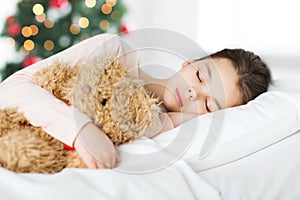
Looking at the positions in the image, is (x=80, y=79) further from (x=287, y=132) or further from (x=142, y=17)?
(x=142, y=17)

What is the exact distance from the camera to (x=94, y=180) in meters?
1.20

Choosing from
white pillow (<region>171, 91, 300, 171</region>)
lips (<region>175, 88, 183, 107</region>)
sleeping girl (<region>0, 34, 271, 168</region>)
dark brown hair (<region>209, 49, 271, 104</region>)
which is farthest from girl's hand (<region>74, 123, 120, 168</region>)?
dark brown hair (<region>209, 49, 271, 104</region>)

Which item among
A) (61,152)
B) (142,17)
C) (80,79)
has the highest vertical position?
(80,79)

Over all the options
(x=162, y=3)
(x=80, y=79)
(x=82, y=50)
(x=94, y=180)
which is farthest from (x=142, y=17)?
(x=94, y=180)

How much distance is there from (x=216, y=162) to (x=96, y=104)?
1.22ft

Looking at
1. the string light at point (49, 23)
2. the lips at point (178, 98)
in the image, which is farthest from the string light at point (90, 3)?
the lips at point (178, 98)

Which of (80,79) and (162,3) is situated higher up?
(80,79)

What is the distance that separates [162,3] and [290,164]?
2.44m

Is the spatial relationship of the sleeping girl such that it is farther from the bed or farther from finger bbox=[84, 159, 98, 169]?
finger bbox=[84, 159, 98, 169]

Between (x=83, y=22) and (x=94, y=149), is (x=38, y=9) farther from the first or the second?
(x=94, y=149)

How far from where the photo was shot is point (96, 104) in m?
1.38

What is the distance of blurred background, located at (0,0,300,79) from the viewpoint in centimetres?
305

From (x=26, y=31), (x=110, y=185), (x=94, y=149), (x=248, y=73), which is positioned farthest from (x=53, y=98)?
(x=26, y=31)

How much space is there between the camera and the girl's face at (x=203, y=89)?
5.39 ft
